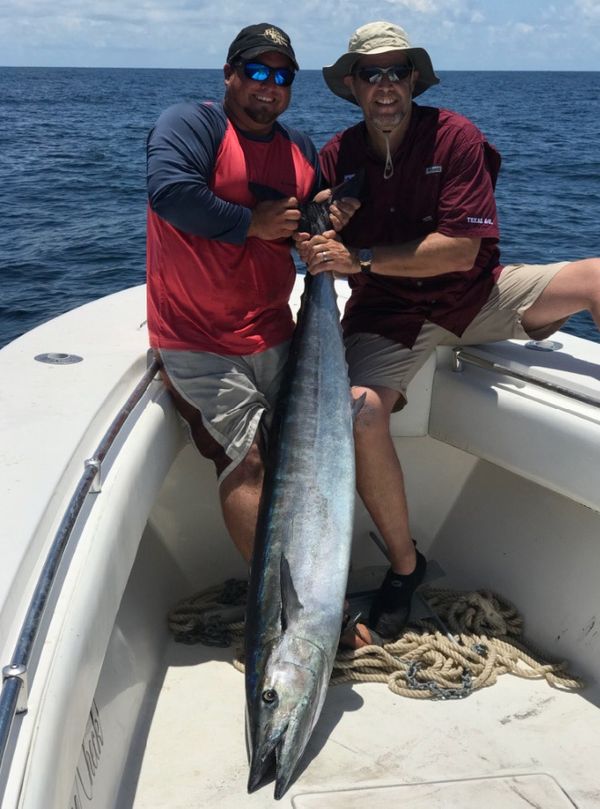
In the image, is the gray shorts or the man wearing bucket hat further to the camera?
the man wearing bucket hat

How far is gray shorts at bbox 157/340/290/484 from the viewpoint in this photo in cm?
281

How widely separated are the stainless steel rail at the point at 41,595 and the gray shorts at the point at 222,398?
33 centimetres

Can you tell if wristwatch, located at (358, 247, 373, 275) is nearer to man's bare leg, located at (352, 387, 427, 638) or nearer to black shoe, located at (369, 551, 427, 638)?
man's bare leg, located at (352, 387, 427, 638)

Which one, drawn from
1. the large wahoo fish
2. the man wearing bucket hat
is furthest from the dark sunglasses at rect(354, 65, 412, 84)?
the large wahoo fish

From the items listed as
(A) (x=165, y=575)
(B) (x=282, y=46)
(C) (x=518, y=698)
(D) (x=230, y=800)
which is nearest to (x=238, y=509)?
(A) (x=165, y=575)

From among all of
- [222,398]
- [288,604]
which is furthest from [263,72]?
[288,604]

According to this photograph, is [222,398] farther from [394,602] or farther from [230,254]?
[394,602]

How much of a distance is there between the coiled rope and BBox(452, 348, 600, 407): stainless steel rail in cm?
81

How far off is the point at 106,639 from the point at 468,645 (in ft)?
4.65

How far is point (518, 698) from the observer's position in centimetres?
284

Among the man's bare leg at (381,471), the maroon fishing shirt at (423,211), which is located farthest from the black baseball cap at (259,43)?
the man's bare leg at (381,471)

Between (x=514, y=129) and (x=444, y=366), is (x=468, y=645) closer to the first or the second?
(x=444, y=366)

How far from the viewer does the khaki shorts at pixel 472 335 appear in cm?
306

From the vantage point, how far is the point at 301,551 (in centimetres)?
241
